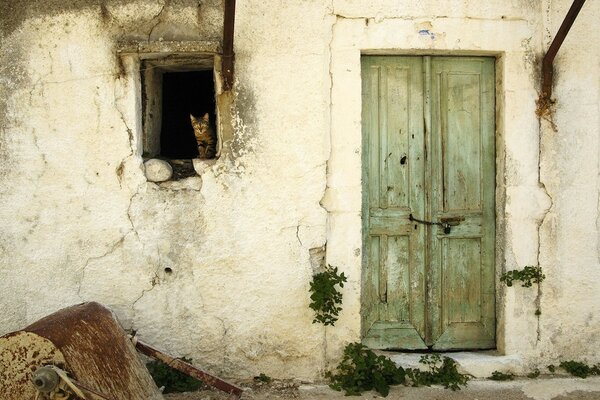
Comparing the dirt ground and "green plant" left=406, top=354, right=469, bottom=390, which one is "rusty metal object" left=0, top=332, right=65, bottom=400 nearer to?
the dirt ground

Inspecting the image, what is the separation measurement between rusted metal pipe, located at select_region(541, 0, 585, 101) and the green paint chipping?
7.25 ft

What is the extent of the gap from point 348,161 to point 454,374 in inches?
71.0

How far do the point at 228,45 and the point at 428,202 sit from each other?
6.40 feet

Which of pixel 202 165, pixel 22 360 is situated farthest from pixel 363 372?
pixel 22 360

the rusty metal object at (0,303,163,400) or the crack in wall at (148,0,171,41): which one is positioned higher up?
the crack in wall at (148,0,171,41)

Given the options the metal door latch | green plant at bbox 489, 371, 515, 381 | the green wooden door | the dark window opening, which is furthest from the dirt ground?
the dark window opening

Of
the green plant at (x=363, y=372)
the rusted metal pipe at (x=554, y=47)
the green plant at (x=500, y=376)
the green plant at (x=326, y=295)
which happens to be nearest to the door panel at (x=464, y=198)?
the green plant at (x=500, y=376)

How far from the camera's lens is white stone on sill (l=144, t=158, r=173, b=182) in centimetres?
436

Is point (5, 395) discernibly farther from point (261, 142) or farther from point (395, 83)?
point (395, 83)

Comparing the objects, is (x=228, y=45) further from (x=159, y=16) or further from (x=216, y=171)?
(x=216, y=171)

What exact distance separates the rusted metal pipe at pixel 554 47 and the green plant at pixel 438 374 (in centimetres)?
218

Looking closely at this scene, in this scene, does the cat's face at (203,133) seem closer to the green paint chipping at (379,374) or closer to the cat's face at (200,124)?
the cat's face at (200,124)

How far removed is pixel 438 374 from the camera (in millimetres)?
4410

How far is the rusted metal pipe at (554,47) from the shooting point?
4.11 metres
